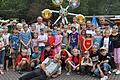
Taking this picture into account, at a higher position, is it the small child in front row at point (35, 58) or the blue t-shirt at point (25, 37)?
the blue t-shirt at point (25, 37)

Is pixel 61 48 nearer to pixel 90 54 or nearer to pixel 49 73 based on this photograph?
pixel 90 54

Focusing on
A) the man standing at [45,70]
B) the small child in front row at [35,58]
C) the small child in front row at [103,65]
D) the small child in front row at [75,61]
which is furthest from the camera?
the small child in front row at [35,58]

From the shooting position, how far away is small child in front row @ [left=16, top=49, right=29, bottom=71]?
35.6ft

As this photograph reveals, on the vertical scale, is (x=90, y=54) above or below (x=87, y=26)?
below

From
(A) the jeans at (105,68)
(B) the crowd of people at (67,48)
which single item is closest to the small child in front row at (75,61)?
(B) the crowd of people at (67,48)

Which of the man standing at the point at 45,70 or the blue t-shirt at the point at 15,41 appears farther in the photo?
the blue t-shirt at the point at 15,41

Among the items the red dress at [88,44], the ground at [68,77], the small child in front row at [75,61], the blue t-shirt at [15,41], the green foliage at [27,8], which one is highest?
the green foliage at [27,8]

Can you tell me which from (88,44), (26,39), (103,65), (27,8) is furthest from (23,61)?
(27,8)

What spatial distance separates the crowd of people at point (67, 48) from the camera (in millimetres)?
10453

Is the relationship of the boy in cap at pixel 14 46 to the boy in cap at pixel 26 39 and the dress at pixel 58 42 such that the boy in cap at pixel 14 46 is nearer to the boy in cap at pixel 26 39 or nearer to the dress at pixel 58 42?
the boy in cap at pixel 26 39

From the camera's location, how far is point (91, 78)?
9992mm

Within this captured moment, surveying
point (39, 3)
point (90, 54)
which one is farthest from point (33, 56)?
point (39, 3)

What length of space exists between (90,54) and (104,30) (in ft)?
3.18

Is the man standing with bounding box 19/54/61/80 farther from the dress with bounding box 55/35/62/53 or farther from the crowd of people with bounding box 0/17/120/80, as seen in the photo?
the dress with bounding box 55/35/62/53
